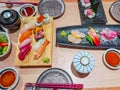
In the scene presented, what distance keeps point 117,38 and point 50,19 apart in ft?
1.15

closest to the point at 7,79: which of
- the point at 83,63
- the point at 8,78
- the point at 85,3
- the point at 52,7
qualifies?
the point at 8,78

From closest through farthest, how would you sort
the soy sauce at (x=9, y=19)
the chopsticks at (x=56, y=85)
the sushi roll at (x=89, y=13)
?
the chopsticks at (x=56, y=85)
the soy sauce at (x=9, y=19)
the sushi roll at (x=89, y=13)

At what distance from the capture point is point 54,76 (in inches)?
32.2

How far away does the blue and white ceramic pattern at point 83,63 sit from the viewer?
79 centimetres

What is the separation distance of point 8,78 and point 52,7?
0.45 metres

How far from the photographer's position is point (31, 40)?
0.90 m

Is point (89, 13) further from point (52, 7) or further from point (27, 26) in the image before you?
point (27, 26)

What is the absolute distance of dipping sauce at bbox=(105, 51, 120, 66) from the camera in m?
0.84

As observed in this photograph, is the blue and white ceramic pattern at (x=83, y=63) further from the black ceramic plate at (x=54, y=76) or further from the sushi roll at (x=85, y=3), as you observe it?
the sushi roll at (x=85, y=3)

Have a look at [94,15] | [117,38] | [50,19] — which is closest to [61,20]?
[50,19]

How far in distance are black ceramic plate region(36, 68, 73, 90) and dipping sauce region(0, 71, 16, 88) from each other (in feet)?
0.37

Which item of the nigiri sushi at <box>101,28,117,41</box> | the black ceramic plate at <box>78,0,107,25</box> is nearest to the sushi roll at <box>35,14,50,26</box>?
the black ceramic plate at <box>78,0,107,25</box>

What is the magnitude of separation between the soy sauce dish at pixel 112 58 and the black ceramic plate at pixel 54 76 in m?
0.19

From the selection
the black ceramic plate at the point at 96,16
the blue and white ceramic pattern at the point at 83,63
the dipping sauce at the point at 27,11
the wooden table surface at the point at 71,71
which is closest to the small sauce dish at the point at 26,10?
the dipping sauce at the point at 27,11
